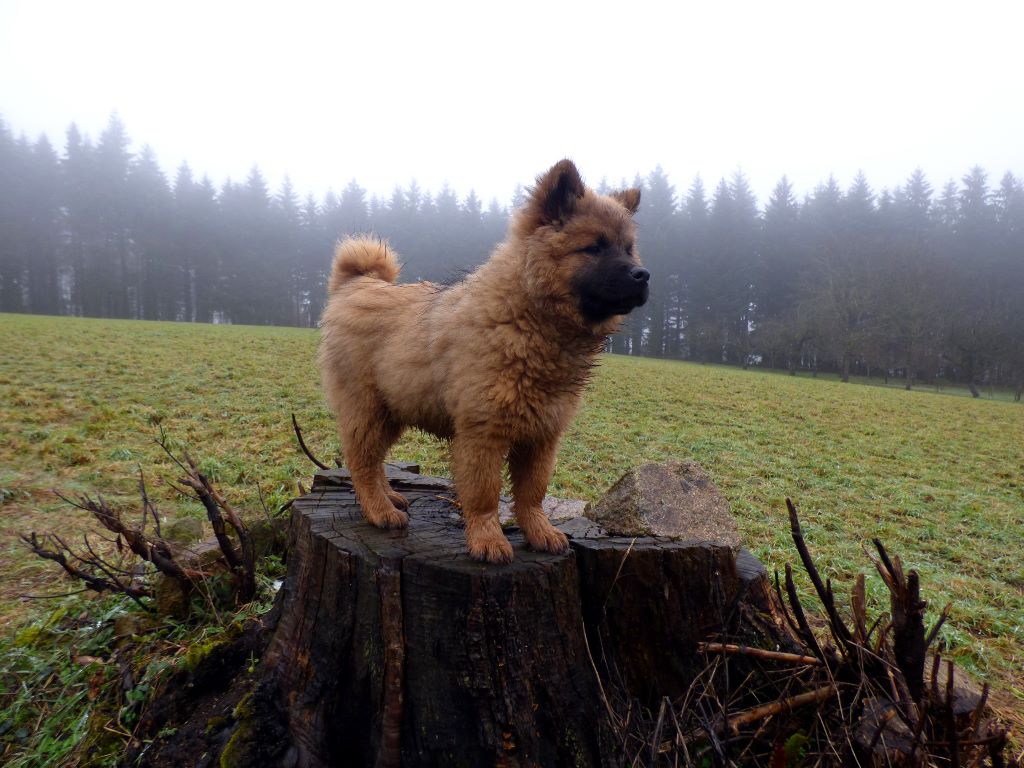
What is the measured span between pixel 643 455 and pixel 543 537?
29.2 feet

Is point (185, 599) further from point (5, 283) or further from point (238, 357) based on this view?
point (5, 283)

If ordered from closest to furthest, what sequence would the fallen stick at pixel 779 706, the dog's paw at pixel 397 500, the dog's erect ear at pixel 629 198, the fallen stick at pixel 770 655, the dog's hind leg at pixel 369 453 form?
1. the fallen stick at pixel 779 706
2. the fallen stick at pixel 770 655
3. the dog's hind leg at pixel 369 453
4. the dog's erect ear at pixel 629 198
5. the dog's paw at pixel 397 500

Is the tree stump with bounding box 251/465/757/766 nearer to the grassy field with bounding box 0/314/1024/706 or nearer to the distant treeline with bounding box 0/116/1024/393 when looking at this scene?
the grassy field with bounding box 0/314/1024/706

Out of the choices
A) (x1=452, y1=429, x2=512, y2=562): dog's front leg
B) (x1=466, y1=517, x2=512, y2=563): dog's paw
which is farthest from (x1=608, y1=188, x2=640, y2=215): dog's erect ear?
(x1=466, y1=517, x2=512, y2=563): dog's paw

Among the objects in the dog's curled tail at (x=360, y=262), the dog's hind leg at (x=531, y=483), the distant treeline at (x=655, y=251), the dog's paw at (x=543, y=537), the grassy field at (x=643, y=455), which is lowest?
the grassy field at (x=643, y=455)

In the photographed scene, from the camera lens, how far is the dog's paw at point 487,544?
2.71m

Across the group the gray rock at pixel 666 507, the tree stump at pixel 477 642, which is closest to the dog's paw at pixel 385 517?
the tree stump at pixel 477 642

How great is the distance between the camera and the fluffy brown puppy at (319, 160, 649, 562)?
2.93m

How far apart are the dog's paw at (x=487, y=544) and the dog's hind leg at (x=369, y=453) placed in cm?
70

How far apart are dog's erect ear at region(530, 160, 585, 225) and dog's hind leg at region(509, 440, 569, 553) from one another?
1.37 meters

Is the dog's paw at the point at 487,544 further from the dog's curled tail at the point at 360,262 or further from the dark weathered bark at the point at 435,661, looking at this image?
the dog's curled tail at the point at 360,262

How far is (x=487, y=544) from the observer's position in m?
2.76

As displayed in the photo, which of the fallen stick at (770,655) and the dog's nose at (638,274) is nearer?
the fallen stick at (770,655)

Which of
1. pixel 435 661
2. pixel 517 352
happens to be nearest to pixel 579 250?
pixel 517 352
